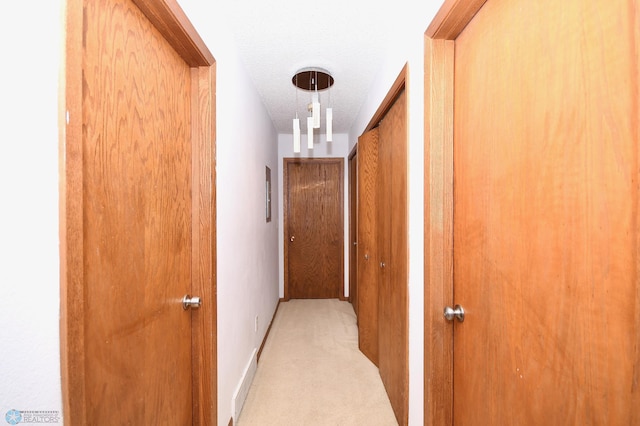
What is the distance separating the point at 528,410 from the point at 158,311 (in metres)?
1.16

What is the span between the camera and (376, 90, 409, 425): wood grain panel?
162 centimetres

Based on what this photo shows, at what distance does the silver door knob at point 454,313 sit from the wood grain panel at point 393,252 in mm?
405

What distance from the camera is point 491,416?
83cm

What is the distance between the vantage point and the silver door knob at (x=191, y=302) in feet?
3.98

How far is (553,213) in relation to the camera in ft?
2.03

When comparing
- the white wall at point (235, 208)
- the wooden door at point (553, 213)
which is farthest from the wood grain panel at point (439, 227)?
the white wall at point (235, 208)

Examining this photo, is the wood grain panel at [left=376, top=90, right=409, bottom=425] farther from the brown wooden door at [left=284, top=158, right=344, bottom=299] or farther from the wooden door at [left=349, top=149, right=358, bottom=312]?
the brown wooden door at [left=284, top=158, right=344, bottom=299]

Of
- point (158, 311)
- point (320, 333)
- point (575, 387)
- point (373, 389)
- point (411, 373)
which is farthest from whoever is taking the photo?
point (320, 333)

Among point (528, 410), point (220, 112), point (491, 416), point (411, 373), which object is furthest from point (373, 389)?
point (220, 112)

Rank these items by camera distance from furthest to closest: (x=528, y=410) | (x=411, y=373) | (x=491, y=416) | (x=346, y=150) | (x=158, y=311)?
(x=346, y=150), (x=411, y=373), (x=158, y=311), (x=491, y=416), (x=528, y=410)

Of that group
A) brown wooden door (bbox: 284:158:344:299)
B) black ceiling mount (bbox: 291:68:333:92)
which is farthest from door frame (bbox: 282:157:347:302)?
black ceiling mount (bbox: 291:68:333:92)

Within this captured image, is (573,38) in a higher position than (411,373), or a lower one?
higher

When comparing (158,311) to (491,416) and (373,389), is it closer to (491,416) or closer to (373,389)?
(491,416)

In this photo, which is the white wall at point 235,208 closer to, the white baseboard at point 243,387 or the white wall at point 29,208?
the white baseboard at point 243,387
